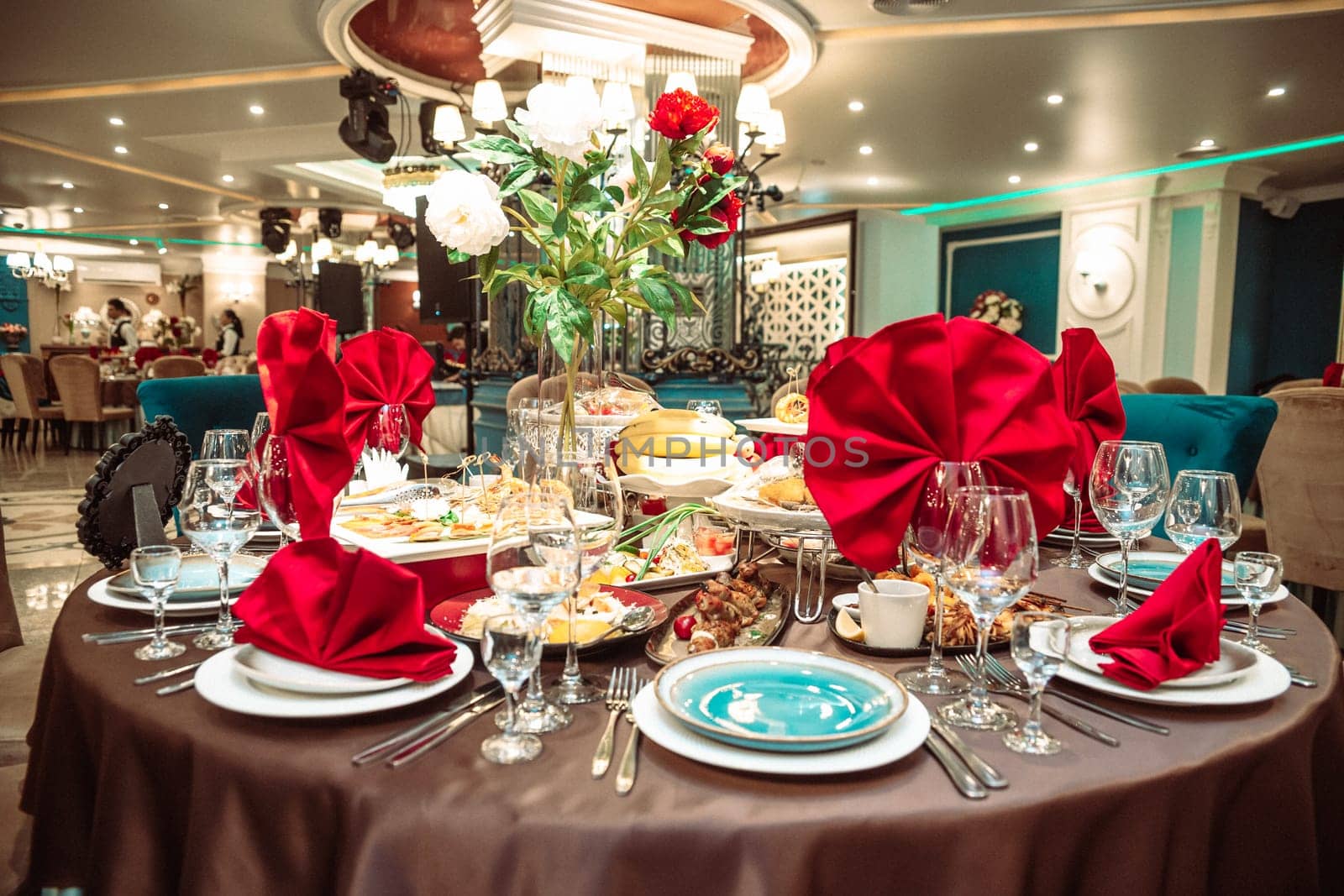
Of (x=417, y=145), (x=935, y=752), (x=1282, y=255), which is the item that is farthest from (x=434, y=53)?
(x=1282, y=255)

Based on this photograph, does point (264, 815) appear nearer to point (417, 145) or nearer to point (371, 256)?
point (417, 145)

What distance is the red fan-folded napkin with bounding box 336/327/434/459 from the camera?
1.53 meters

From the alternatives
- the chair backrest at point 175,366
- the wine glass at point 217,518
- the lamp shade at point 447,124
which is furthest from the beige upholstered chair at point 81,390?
the wine glass at point 217,518

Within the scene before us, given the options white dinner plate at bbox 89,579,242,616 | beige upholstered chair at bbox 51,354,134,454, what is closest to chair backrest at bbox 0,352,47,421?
beige upholstered chair at bbox 51,354,134,454

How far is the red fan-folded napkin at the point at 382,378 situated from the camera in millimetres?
1529

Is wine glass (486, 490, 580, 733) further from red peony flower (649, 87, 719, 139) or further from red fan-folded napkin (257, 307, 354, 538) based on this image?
red peony flower (649, 87, 719, 139)

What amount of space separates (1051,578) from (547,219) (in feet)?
3.19

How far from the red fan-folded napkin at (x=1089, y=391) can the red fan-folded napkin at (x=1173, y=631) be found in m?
0.63

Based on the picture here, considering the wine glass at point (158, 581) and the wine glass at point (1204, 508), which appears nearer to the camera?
the wine glass at point (158, 581)

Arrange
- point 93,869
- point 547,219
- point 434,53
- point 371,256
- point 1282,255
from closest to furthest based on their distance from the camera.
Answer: point 93,869 < point 547,219 < point 434,53 < point 1282,255 < point 371,256

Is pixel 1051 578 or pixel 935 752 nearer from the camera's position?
pixel 935 752

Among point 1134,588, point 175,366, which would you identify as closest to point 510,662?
point 1134,588

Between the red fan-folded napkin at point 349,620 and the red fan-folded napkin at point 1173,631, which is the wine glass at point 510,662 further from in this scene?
the red fan-folded napkin at point 1173,631

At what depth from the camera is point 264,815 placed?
0.70 metres
